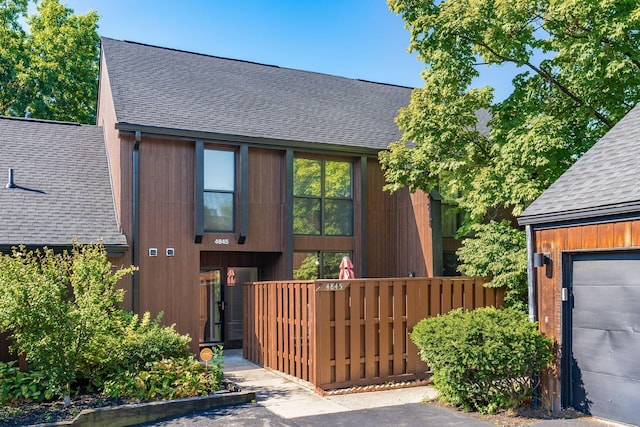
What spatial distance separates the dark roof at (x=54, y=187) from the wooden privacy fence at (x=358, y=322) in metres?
4.15

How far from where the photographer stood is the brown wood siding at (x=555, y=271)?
23.0 feet

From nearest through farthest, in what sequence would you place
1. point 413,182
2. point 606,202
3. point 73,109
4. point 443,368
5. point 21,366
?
point 606,202 → point 443,368 → point 21,366 → point 413,182 → point 73,109

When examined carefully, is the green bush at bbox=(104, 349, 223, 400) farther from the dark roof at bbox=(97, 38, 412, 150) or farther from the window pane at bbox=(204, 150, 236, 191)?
the dark roof at bbox=(97, 38, 412, 150)

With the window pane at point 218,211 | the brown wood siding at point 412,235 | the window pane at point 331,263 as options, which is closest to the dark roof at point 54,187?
the window pane at point 218,211

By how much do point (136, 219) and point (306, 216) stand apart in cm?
405

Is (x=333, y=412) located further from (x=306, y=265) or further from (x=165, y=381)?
(x=306, y=265)

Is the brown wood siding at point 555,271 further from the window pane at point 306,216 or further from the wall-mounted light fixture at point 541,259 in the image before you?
the window pane at point 306,216

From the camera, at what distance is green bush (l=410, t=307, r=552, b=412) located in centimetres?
712

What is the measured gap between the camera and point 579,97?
10.6 metres

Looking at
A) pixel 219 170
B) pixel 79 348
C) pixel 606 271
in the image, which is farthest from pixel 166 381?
pixel 606 271

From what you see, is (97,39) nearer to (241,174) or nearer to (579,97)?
(241,174)

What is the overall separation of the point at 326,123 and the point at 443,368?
29.0ft

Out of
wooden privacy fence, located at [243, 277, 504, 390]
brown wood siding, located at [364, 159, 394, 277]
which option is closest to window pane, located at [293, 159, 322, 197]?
brown wood siding, located at [364, 159, 394, 277]

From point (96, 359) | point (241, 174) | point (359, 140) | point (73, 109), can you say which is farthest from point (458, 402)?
point (73, 109)
